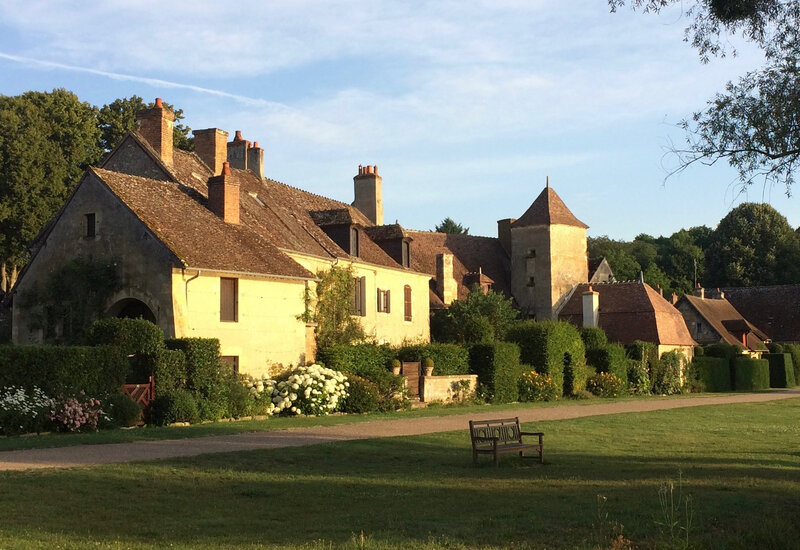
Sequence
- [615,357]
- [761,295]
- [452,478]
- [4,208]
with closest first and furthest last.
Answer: [452,478], [615,357], [4,208], [761,295]

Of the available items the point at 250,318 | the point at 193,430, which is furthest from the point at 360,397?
the point at 193,430

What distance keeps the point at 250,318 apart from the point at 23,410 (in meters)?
9.42

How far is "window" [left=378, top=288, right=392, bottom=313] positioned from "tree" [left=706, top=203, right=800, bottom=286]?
51.1 m

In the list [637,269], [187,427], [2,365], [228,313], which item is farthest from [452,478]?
[637,269]

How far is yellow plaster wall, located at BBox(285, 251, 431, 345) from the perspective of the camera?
123ft

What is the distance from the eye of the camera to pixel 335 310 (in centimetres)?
3397

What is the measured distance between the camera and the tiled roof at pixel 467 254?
51562 mm

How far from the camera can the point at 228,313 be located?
27547 millimetres

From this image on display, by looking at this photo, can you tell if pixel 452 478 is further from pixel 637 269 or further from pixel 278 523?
pixel 637 269

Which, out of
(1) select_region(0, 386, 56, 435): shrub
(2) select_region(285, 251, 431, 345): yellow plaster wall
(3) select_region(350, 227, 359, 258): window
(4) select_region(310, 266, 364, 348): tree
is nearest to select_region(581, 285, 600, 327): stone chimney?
(2) select_region(285, 251, 431, 345): yellow plaster wall

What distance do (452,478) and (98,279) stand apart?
55.3ft

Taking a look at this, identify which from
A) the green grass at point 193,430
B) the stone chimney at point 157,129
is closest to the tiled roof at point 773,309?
the green grass at point 193,430

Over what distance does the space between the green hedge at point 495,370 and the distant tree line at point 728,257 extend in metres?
44.2

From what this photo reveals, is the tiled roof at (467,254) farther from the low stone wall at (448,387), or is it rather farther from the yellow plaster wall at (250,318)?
the yellow plaster wall at (250,318)
